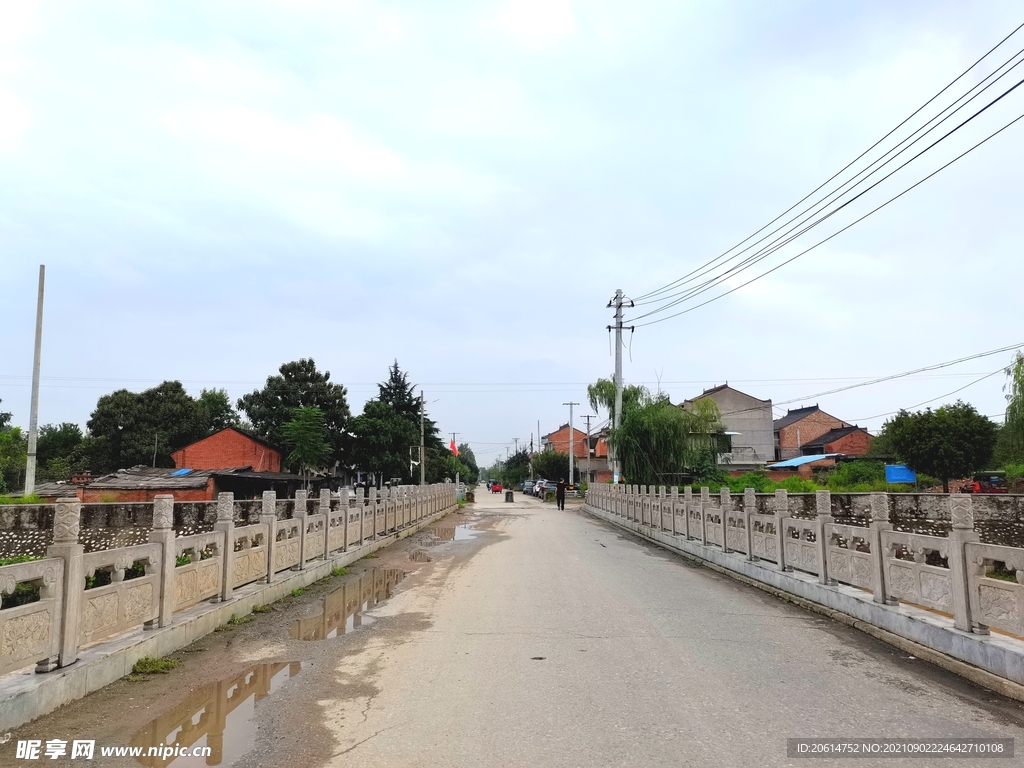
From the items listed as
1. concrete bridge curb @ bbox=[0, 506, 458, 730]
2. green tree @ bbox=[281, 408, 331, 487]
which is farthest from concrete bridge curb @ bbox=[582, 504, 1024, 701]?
green tree @ bbox=[281, 408, 331, 487]

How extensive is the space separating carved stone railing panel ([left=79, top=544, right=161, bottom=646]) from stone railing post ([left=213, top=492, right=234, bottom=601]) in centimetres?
154

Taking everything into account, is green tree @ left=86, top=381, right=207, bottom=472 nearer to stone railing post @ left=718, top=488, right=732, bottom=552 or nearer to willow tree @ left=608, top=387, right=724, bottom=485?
willow tree @ left=608, top=387, right=724, bottom=485

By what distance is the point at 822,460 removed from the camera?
48.1 meters

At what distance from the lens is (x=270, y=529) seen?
31.4 ft

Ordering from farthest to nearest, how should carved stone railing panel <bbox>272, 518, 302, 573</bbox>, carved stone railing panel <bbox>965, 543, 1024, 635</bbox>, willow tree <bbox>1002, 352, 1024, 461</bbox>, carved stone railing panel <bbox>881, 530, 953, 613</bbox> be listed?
1. willow tree <bbox>1002, 352, 1024, 461</bbox>
2. carved stone railing panel <bbox>272, 518, 302, 573</bbox>
3. carved stone railing panel <bbox>881, 530, 953, 613</bbox>
4. carved stone railing panel <bbox>965, 543, 1024, 635</bbox>

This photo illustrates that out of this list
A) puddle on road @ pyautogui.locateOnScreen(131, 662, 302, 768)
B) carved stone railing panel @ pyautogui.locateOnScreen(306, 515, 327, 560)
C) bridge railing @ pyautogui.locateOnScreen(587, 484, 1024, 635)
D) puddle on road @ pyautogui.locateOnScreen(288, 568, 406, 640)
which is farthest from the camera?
carved stone railing panel @ pyautogui.locateOnScreen(306, 515, 327, 560)

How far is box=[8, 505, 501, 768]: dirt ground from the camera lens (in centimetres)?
422

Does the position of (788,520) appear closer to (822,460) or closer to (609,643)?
(609,643)

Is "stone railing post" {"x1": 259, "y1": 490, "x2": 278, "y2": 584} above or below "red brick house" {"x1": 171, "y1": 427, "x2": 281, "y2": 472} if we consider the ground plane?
below

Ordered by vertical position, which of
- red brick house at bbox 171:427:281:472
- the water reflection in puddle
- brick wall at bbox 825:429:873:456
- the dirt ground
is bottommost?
the water reflection in puddle

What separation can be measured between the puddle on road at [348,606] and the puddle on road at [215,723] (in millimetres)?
1778

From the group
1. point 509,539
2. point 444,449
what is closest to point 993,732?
point 509,539

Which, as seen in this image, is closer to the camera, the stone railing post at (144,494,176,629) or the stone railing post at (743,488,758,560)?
the stone railing post at (144,494,176,629)

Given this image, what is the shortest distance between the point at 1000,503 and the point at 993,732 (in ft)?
47.9
